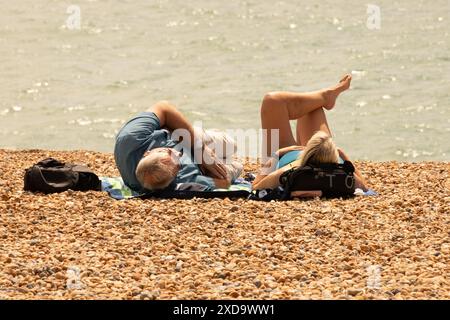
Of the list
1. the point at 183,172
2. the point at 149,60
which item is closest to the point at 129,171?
the point at 183,172

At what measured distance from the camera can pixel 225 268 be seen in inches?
212

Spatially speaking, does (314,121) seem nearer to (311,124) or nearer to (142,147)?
(311,124)

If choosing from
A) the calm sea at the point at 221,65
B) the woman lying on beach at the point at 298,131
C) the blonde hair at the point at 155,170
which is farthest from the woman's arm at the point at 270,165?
the calm sea at the point at 221,65

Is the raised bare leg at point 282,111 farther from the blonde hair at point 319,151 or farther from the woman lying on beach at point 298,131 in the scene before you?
the blonde hair at point 319,151

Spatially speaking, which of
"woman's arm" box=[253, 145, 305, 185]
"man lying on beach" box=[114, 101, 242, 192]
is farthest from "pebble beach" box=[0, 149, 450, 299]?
"woman's arm" box=[253, 145, 305, 185]

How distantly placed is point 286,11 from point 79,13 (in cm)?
608

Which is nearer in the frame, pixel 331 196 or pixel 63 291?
pixel 63 291

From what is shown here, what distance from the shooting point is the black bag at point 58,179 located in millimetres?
7281

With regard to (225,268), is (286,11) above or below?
above

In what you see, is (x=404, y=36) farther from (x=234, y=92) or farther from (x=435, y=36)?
(x=234, y=92)

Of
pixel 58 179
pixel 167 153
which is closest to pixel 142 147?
pixel 167 153

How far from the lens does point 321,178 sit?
7.00m

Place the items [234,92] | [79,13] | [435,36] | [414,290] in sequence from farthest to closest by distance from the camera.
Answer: [79,13]
[435,36]
[234,92]
[414,290]

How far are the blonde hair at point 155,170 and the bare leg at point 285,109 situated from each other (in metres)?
0.88
